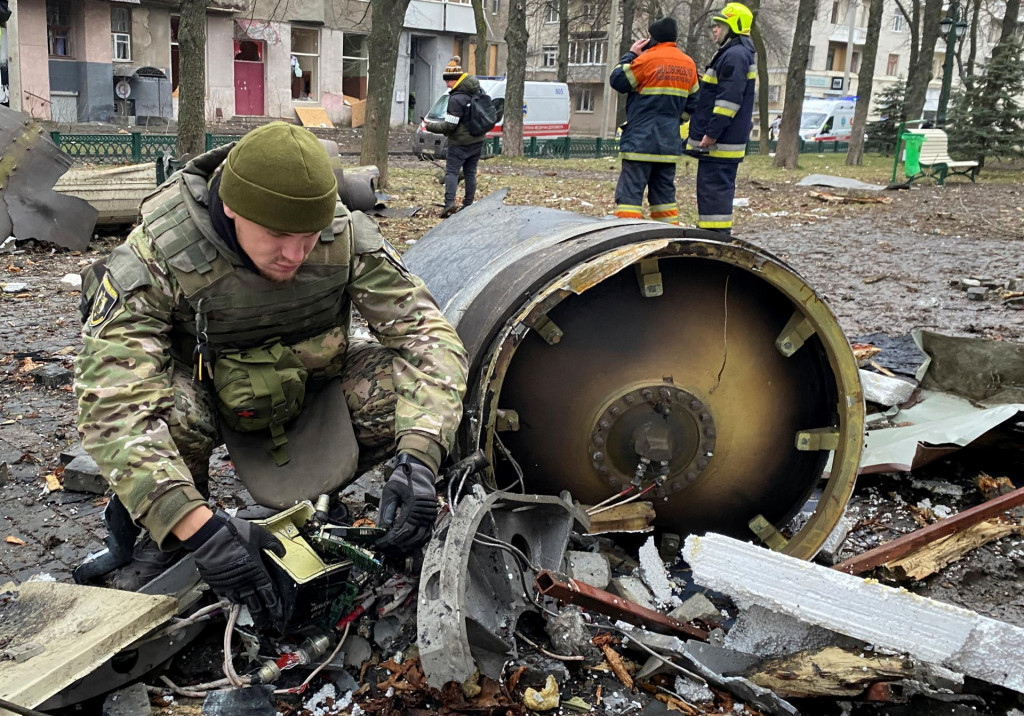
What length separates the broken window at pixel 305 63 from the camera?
30031 millimetres

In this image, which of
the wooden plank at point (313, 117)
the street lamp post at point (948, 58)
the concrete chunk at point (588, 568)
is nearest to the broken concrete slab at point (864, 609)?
the concrete chunk at point (588, 568)

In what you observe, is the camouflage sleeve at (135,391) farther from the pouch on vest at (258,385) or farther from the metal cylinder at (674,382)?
the metal cylinder at (674,382)

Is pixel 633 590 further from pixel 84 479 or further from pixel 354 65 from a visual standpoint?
pixel 354 65

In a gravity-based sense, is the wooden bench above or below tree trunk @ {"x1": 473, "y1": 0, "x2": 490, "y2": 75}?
below

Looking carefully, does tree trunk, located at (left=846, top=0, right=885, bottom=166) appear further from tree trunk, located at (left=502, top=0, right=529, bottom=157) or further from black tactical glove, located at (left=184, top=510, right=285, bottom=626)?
black tactical glove, located at (left=184, top=510, right=285, bottom=626)

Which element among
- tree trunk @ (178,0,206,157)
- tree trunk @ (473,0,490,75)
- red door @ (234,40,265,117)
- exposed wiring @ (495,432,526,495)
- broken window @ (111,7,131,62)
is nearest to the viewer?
exposed wiring @ (495,432,526,495)

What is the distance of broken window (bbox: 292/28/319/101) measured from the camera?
30031 millimetres

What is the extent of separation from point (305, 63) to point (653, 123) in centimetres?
2641

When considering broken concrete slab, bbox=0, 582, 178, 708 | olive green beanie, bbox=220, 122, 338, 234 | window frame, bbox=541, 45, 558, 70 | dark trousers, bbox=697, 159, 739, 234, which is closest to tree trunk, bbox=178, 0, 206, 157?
dark trousers, bbox=697, 159, 739, 234

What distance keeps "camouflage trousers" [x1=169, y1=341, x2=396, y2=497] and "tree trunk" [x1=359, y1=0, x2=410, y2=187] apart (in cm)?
904

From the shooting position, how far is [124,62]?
2550 cm

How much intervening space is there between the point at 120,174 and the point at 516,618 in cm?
750

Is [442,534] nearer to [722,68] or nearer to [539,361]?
[539,361]

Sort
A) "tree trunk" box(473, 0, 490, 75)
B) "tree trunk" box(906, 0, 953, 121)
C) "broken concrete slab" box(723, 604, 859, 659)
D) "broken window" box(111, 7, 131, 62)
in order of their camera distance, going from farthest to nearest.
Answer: "broken window" box(111, 7, 131, 62), "tree trunk" box(906, 0, 953, 121), "tree trunk" box(473, 0, 490, 75), "broken concrete slab" box(723, 604, 859, 659)
